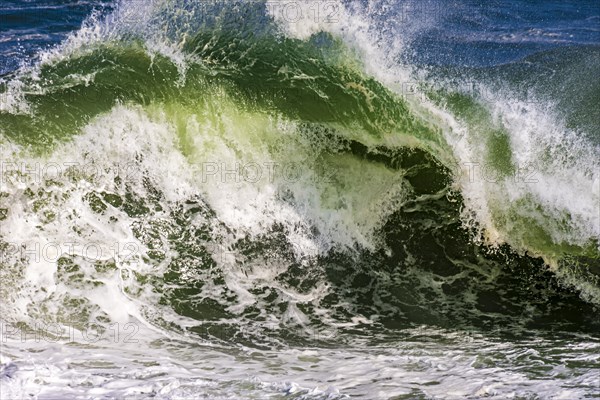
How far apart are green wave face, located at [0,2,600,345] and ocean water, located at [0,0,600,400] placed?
0.06 ft

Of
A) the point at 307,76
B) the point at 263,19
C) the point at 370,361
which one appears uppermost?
the point at 263,19

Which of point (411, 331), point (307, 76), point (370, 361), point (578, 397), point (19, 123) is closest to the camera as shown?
point (578, 397)

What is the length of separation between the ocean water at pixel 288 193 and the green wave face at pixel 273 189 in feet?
0.06

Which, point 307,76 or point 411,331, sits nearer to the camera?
point 411,331

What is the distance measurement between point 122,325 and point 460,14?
19.0 feet

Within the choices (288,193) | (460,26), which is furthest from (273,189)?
(460,26)

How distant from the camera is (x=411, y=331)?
5934mm

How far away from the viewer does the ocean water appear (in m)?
5.83

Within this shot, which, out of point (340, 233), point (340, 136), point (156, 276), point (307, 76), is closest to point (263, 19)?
point (307, 76)

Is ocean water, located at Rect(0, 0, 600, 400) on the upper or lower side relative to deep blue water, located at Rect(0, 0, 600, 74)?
lower

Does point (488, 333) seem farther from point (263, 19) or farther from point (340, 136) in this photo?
point (263, 19)
